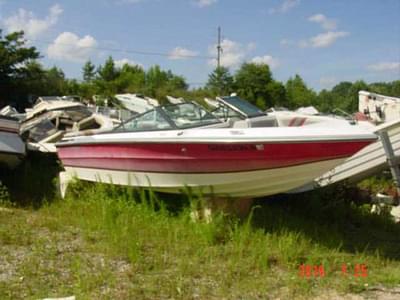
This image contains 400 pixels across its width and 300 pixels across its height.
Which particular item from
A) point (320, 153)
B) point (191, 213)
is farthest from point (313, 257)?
point (191, 213)

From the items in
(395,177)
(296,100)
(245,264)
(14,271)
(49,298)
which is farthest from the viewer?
(296,100)

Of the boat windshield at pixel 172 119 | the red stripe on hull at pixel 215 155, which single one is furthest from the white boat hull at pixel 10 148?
the boat windshield at pixel 172 119

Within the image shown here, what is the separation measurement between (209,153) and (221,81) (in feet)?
142

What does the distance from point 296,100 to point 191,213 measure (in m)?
59.1

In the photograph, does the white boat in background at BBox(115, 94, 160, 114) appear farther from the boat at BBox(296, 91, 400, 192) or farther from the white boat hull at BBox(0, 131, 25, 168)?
the boat at BBox(296, 91, 400, 192)

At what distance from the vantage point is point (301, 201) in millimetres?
6801

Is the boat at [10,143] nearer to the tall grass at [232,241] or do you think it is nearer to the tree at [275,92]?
the tall grass at [232,241]

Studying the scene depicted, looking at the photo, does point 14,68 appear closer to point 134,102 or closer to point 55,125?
point 134,102

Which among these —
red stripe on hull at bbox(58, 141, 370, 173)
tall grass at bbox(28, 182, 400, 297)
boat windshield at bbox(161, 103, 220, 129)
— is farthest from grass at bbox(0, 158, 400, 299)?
boat windshield at bbox(161, 103, 220, 129)

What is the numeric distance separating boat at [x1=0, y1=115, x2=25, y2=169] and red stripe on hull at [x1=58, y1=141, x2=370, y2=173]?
57.2 inches

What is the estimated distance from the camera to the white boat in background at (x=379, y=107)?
12.8 metres

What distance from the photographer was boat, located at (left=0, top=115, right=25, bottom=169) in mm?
6562

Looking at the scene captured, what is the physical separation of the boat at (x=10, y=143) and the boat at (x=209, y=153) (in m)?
1.01

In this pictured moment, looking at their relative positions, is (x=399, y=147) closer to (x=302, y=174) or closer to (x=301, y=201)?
(x=301, y=201)
